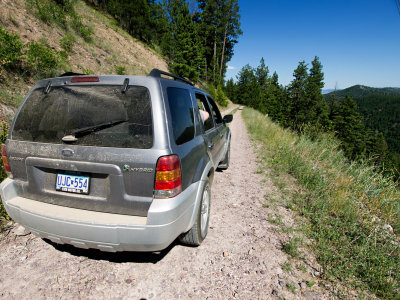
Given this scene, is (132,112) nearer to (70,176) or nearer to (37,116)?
(70,176)

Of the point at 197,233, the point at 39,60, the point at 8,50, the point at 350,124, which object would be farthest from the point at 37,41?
the point at 350,124

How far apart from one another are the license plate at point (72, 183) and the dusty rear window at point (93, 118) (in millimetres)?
324

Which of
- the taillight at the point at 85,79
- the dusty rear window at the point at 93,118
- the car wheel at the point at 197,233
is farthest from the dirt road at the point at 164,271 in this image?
the taillight at the point at 85,79

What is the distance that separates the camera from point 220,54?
46.0 metres

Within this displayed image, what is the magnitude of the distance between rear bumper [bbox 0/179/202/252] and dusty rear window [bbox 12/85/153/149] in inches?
24.7

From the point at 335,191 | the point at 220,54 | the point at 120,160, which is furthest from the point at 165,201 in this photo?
the point at 220,54

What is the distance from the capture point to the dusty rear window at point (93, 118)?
5.57ft

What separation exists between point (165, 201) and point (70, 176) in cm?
94

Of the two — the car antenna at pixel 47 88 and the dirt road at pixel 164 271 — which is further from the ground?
the car antenna at pixel 47 88

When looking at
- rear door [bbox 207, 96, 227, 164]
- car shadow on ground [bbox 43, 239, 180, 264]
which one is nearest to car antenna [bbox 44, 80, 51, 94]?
car shadow on ground [bbox 43, 239, 180, 264]

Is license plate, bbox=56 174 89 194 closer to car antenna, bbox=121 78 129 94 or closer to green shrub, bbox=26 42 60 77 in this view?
car antenna, bbox=121 78 129 94

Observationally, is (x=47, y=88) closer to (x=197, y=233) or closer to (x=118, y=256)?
(x=118, y=256)

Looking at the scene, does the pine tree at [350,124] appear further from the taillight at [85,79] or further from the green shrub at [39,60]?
the taillight at [85,79]

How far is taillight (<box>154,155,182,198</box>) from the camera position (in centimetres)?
165
